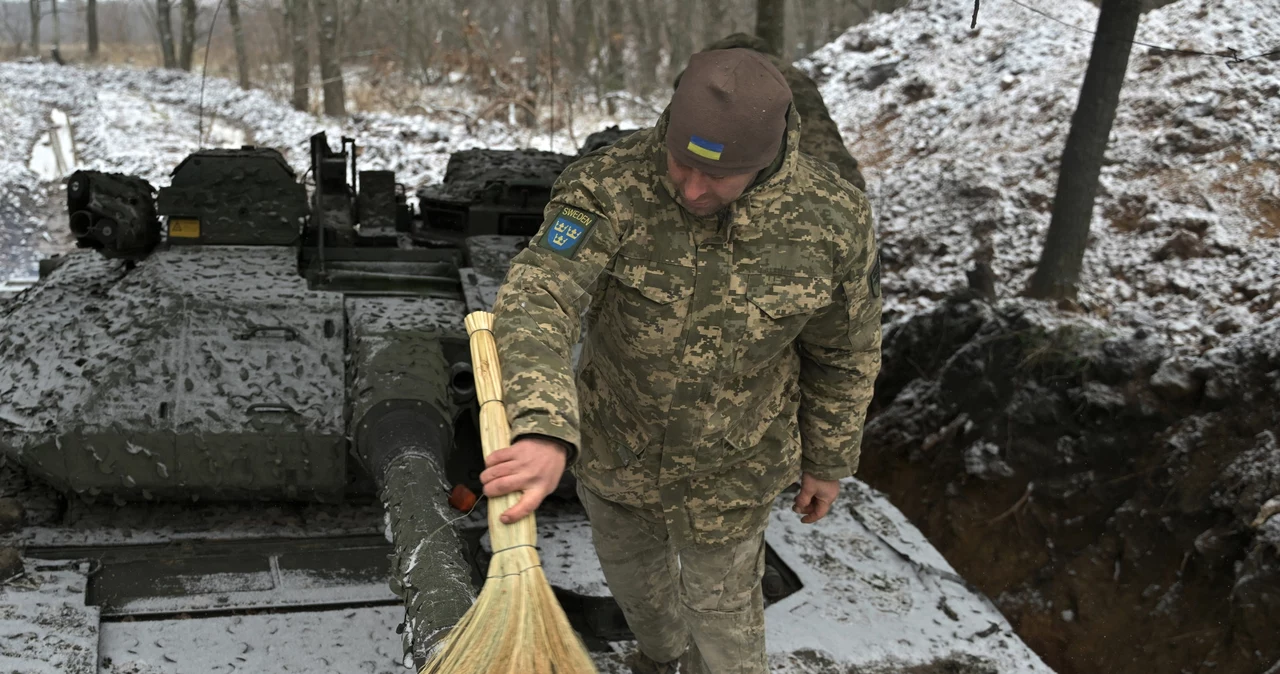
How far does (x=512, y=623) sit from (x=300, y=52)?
Result: 51.3ft

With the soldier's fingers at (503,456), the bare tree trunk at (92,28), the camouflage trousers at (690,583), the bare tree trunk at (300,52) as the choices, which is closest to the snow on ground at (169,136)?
the bare tree trunk at (300,52)

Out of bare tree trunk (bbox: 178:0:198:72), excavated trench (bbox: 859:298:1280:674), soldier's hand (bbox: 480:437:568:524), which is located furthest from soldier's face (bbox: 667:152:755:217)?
bare tree trunk (bbox: 178:0:198:72)

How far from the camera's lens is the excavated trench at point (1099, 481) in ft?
14.6

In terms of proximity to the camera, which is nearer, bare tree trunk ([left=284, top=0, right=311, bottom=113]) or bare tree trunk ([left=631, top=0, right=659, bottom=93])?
bare tree trunk ([left=284, top=0, right=311, bottom=113])

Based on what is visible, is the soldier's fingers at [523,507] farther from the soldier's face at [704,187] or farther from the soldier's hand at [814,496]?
the soldier's hand at [814,496]

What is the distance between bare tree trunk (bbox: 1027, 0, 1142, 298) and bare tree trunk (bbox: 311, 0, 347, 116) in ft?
35.1

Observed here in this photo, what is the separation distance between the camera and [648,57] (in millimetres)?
18953

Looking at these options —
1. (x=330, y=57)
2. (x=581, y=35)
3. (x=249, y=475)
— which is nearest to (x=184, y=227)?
(x=249, y=475)

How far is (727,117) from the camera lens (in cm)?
202

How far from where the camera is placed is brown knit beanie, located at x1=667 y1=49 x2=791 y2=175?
203 cm

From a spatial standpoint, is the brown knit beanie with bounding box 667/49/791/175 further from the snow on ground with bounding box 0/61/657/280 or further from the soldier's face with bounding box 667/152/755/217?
the snow on ground with bounding box 0/61/657/280

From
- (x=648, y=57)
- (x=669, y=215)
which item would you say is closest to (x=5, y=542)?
(x=669, y=215)

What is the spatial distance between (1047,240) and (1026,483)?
1.99 metres

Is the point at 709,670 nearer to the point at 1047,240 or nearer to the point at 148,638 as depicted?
the point at 148,638
